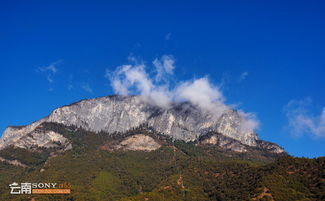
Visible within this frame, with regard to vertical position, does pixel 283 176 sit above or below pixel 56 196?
below

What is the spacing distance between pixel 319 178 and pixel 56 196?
110175 mm

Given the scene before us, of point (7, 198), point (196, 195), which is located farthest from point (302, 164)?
point (7, 198)

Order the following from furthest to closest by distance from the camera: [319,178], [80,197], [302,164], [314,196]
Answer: [80,197] < [302,164] < [319,178] < [314,196]

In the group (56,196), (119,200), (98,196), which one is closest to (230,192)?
(119,200)

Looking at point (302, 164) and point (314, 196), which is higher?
point (302, 164)

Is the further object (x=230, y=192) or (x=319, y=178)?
(x=230, y=192)

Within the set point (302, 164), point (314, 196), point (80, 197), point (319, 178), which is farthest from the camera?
point (80, 197)

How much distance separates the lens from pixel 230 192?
180m

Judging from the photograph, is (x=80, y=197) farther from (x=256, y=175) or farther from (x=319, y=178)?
(x=319, y=178)

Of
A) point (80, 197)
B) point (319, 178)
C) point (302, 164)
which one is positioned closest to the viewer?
point (319, 178)

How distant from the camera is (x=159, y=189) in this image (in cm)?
19588

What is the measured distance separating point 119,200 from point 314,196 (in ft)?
250

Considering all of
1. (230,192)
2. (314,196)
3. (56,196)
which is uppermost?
(56,196)

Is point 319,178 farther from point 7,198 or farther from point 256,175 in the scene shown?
point 7,198
